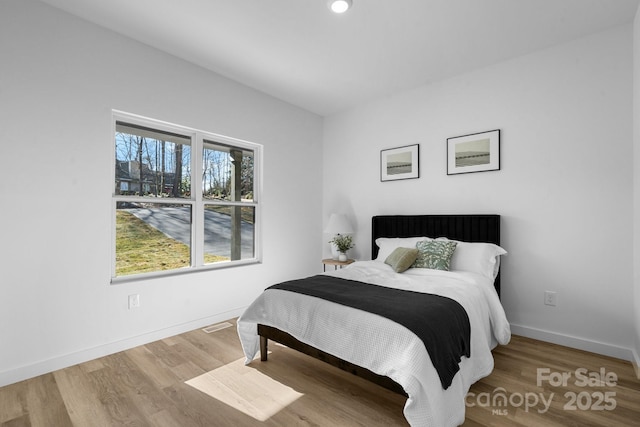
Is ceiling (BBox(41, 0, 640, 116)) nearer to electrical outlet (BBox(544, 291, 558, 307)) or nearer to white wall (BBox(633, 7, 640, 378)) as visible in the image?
white wall (BBox(633, 7, 640, 378))

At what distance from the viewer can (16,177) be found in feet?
7.34

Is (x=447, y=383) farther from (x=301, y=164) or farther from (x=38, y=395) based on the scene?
(x=301, y=164)

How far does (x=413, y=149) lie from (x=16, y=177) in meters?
3.74

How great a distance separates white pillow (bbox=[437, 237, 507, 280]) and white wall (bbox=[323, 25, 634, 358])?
0.89 feet

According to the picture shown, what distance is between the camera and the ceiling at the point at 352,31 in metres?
2.36

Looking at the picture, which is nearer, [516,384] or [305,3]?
[516,384]

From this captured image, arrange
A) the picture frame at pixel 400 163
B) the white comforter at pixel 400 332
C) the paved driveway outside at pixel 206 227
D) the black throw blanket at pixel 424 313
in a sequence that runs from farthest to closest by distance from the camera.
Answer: the picture frame at pixel 400 163 < the paved driveway outside at pixel 206 227 < the black throw blanket at pixel 424 313 < the white comforter at pixel 400 332

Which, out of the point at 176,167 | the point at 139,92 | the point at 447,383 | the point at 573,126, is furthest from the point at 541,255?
the point at 139,92

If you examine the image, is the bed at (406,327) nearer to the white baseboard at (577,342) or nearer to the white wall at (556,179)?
the white wall at (556,179)

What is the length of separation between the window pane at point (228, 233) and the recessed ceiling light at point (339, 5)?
234 cm

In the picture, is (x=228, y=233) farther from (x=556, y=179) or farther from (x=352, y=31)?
(x=556, y=179)

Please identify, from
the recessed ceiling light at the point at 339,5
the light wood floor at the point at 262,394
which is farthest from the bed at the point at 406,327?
the recessed ceiling light at the point at 339,5

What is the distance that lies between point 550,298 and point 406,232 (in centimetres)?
150

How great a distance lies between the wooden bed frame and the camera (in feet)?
6.40
